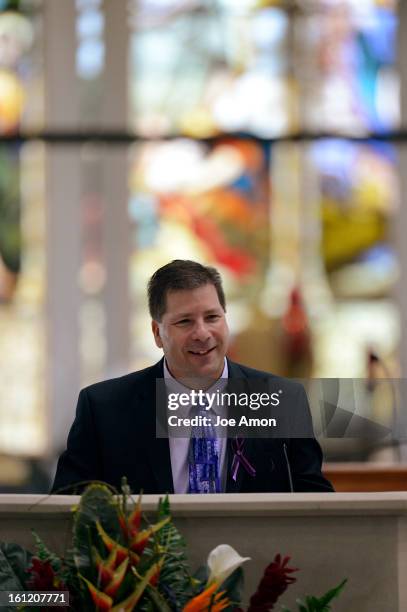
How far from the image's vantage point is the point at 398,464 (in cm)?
497

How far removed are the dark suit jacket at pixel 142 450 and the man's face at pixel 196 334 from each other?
2.6 inches

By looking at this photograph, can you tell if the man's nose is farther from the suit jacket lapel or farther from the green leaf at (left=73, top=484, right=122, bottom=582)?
the green leaf at (left=73, top=484, right=122, bottom=582)

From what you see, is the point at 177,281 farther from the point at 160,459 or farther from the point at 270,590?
the point at 270,590

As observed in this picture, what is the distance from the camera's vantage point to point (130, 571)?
1.97 metres

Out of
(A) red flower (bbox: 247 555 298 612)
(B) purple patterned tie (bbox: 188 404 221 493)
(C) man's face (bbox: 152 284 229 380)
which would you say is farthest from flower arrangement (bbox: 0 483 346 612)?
(C) man's face (bbox: 152 284 229 380)

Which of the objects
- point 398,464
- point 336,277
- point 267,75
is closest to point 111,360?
point 336,277

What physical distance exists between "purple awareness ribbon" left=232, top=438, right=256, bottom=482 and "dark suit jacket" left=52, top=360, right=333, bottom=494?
1cm

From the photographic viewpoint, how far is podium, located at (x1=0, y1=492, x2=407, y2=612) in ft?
7.49

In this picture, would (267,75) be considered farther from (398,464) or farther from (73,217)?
(398,464)

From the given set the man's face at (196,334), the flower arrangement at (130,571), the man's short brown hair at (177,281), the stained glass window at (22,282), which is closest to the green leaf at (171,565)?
the flower arrangement at (130,571)

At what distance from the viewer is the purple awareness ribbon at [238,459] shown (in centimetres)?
255

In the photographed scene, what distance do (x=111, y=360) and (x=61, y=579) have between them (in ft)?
23.3

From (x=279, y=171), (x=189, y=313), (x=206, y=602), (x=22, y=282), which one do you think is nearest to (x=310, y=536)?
(x=206, y=602)

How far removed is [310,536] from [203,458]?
1.14ft
